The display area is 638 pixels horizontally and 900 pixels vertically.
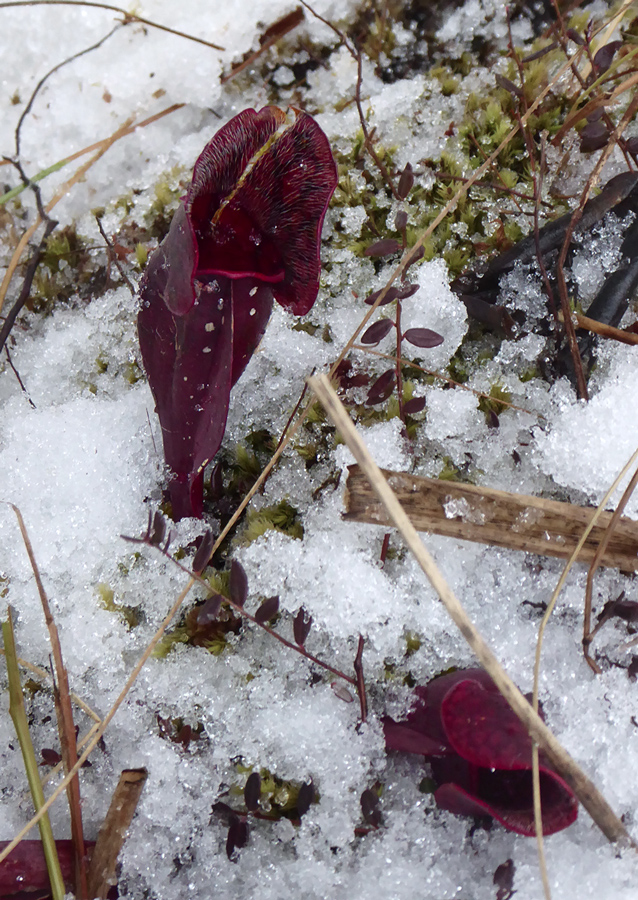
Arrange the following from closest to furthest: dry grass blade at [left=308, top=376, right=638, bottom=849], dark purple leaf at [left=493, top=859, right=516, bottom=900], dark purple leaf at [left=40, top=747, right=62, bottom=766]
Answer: dry grass blade at [left=308, top=376, right=638, bottom=849], dark purple leaf at [left=493, top=859, right=516, bottom=900], dark purple leaf at [left=40, top=747, right=62, bottom=766]

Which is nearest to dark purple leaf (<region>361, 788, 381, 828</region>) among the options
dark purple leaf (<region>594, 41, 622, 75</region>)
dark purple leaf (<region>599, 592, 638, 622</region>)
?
dark purple leaf (<region>599, 592, 638, 622</region>)

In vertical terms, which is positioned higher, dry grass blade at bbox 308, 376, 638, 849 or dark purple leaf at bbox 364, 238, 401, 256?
dark purple leaf at bbox 364, 238, 401, 256

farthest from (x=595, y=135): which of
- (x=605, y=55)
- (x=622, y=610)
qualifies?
(x=622, y=610)

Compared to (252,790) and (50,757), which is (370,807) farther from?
(50,757)

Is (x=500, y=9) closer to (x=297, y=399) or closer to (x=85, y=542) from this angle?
(x=297, y=399)

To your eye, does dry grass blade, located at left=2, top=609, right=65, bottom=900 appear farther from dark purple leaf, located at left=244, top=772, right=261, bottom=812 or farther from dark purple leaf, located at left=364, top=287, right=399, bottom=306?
dark purple leaf, located at left=364, top=287, right=399, bottom=306

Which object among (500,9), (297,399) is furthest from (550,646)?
(500,9)
